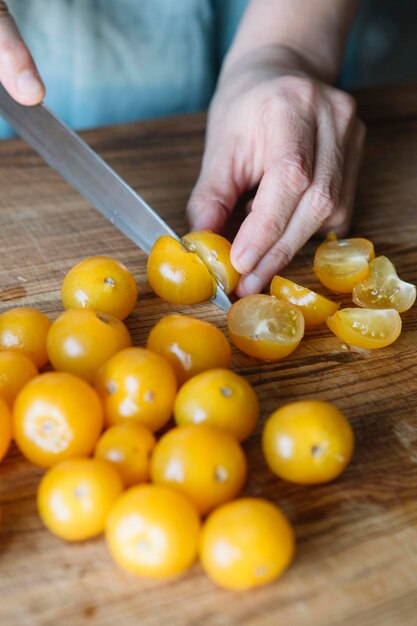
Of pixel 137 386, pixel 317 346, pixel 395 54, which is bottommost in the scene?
pixel 395 54

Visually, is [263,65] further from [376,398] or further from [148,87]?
[376,398]

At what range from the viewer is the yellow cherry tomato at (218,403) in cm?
117

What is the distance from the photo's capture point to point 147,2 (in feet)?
7.47

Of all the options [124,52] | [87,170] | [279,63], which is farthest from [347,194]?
[124,52]

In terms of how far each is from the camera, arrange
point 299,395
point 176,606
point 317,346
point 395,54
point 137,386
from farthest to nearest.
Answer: point 395,54 < point 317,346 < point 299,395 < point 137,386 < point 176,606

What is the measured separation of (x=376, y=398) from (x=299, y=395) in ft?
0.44

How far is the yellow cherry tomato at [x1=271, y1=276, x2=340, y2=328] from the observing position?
4.94ft

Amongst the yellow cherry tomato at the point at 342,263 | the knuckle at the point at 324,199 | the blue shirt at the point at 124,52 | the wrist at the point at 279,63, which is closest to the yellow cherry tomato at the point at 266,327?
the yellow cherry tomato at the point at 342,263

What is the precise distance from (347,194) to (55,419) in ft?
3.19

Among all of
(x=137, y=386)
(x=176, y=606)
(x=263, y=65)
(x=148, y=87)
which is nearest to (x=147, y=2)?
(x=148, y=87)

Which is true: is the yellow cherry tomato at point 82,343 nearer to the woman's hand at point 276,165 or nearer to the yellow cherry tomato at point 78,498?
the yellow cherry tomato at point 78,498

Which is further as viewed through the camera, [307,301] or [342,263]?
[342,263]

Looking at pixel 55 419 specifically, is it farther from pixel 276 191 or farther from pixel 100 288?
pixel 276 191

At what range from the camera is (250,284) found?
160 cm
